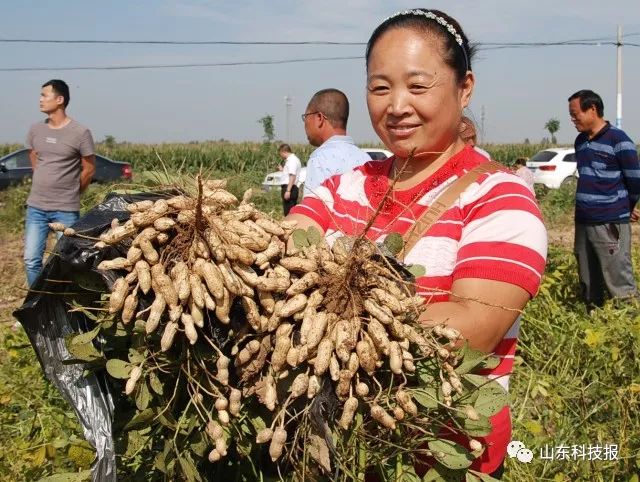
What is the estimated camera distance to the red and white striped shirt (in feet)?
4.66

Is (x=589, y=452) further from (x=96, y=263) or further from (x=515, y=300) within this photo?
(x=96, y=263)

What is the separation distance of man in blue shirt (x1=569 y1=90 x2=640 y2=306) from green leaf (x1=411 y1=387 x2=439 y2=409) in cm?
413

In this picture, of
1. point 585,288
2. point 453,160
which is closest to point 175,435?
point 453,160

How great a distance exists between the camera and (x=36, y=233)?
5.25 meters

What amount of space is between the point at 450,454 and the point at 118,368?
67 cm

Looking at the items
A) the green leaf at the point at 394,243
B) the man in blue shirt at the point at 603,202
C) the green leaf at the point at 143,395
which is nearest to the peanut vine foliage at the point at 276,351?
the green leaf at the point at 143,395

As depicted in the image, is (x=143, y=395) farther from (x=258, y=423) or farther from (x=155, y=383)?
(x=258, y=423)

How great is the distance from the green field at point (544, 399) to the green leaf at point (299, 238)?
12.8 inches

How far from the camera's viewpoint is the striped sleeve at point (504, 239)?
1409 millimetres

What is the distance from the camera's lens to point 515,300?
4.65ft

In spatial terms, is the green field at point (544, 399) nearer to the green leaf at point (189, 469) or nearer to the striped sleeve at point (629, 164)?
the green leaf at point (189, 469)

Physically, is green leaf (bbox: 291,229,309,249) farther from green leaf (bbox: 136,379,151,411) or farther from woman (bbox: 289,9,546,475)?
green leaf (bbox: 136,379,151,411)

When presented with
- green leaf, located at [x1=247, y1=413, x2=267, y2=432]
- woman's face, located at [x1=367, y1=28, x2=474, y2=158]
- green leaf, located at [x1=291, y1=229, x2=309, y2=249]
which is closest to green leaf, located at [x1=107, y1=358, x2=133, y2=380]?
green leaf, located at [x1=247, y1=413, x2=267, y2=432]

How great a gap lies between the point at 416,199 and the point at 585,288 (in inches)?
159
